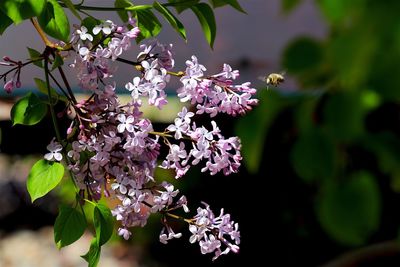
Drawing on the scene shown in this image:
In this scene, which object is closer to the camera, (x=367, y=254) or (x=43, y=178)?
(x=367, y=254)

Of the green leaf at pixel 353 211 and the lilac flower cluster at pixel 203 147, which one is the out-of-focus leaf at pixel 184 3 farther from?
the green leaf at pixel 353 211

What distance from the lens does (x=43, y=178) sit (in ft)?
4.10

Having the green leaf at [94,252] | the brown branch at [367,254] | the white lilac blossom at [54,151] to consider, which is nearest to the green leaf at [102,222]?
the green leaf at [94,252]

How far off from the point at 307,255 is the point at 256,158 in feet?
9.22

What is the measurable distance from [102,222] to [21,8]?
0.36m

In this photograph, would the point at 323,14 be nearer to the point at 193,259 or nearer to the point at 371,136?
the point at 371,136

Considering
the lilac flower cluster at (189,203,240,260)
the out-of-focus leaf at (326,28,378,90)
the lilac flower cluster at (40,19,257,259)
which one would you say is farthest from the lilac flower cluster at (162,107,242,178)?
the out-of-focus leaf at (326,28,378,90)

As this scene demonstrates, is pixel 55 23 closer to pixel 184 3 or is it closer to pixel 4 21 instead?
pixel 4 21

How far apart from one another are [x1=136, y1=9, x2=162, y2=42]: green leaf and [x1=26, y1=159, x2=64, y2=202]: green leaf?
287mm

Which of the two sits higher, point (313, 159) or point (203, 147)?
point (313, 159)

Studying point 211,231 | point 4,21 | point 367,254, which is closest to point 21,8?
point 4,21

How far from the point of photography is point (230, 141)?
49.9 inches

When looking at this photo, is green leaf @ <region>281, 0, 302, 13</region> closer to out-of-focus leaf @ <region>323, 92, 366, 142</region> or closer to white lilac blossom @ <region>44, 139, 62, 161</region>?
out-of-focus leaf @ <region>323, 92, 366, 142</region>

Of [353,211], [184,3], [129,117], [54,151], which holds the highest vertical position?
[353,211]
